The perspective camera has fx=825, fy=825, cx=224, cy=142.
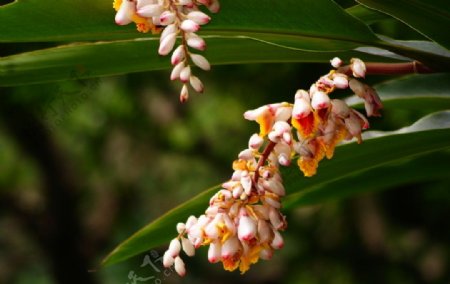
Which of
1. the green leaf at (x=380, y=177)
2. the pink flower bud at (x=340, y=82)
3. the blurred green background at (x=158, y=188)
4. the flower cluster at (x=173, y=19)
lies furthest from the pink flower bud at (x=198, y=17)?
the blurred green background at (x=158, y=188)

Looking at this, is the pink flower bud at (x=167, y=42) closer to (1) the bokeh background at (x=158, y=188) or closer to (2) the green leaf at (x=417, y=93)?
(2) the green leaf at (x=417, y=93)

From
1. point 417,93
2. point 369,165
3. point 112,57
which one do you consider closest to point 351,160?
point 369,165

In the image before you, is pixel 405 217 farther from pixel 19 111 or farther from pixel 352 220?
pixel 19 111

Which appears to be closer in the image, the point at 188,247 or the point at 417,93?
the point at 188,247

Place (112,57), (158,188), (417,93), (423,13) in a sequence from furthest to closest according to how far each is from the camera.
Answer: (158,188) → (417,93) → (112,57) → (423,13)

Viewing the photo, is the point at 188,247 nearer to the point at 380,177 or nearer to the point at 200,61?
the point at 200,61

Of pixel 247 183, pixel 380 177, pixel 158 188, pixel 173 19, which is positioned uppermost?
pixel 173 19

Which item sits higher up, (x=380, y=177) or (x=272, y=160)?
(x=272, y=160)

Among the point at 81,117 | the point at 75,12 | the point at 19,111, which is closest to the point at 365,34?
the point at 75,12
